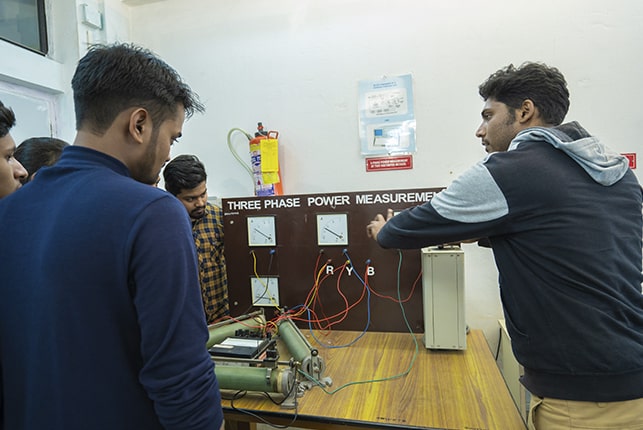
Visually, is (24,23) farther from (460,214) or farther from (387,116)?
(460,214)

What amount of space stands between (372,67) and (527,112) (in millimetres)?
1216

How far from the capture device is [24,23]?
86.4 inches

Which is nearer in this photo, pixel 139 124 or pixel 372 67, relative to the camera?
pixel 139 124

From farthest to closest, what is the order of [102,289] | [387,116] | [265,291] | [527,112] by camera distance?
1. [387,116]
2. [265,291]
3. [527,112]
4. [102,289]

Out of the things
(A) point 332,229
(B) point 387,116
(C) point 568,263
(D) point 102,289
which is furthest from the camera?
(B) point 387,116

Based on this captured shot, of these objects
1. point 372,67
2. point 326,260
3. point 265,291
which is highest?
point 372,67

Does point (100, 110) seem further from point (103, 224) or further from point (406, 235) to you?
point (406, 235)

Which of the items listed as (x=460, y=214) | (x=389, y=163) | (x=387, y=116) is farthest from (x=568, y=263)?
(x=387, y=116)

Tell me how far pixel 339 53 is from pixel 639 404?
2069 mm

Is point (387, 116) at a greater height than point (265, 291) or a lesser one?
greater

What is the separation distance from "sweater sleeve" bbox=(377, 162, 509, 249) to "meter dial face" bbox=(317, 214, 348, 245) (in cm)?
52

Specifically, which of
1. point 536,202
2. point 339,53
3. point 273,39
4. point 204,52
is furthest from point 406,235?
point 204,52

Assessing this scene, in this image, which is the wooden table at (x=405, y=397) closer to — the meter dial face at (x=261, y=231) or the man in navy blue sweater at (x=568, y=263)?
the man in navy blue sweater at (x=568, y=263)

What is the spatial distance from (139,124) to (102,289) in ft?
1.05
